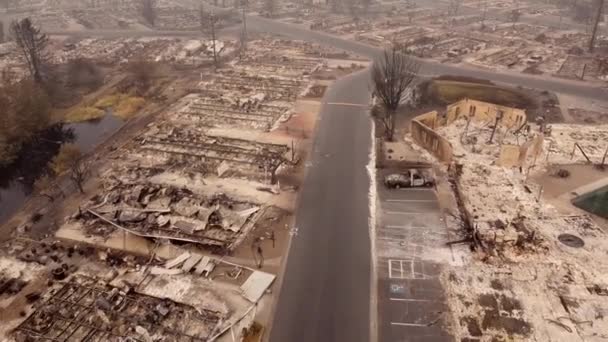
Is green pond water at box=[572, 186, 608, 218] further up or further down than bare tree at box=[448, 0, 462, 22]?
further down

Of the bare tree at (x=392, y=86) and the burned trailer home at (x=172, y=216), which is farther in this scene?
the bare tree at (x=392, y=86)

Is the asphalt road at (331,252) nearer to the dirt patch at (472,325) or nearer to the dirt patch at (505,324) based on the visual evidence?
the dirt patch at (472,325)

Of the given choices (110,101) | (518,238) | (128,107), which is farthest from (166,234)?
(110,101)

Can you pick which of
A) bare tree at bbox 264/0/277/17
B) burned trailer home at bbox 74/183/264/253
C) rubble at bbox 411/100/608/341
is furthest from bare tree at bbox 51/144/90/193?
bare tree at bbox 264/0/277/17

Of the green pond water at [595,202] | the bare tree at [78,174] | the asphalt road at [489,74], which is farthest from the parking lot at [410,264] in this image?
the asphalt road at [489,74]

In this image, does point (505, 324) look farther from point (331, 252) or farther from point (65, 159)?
point (65, 159)

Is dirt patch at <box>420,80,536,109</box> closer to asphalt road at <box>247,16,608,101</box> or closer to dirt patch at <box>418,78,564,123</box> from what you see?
dirt patch at <box>418,78,564,123</box>
